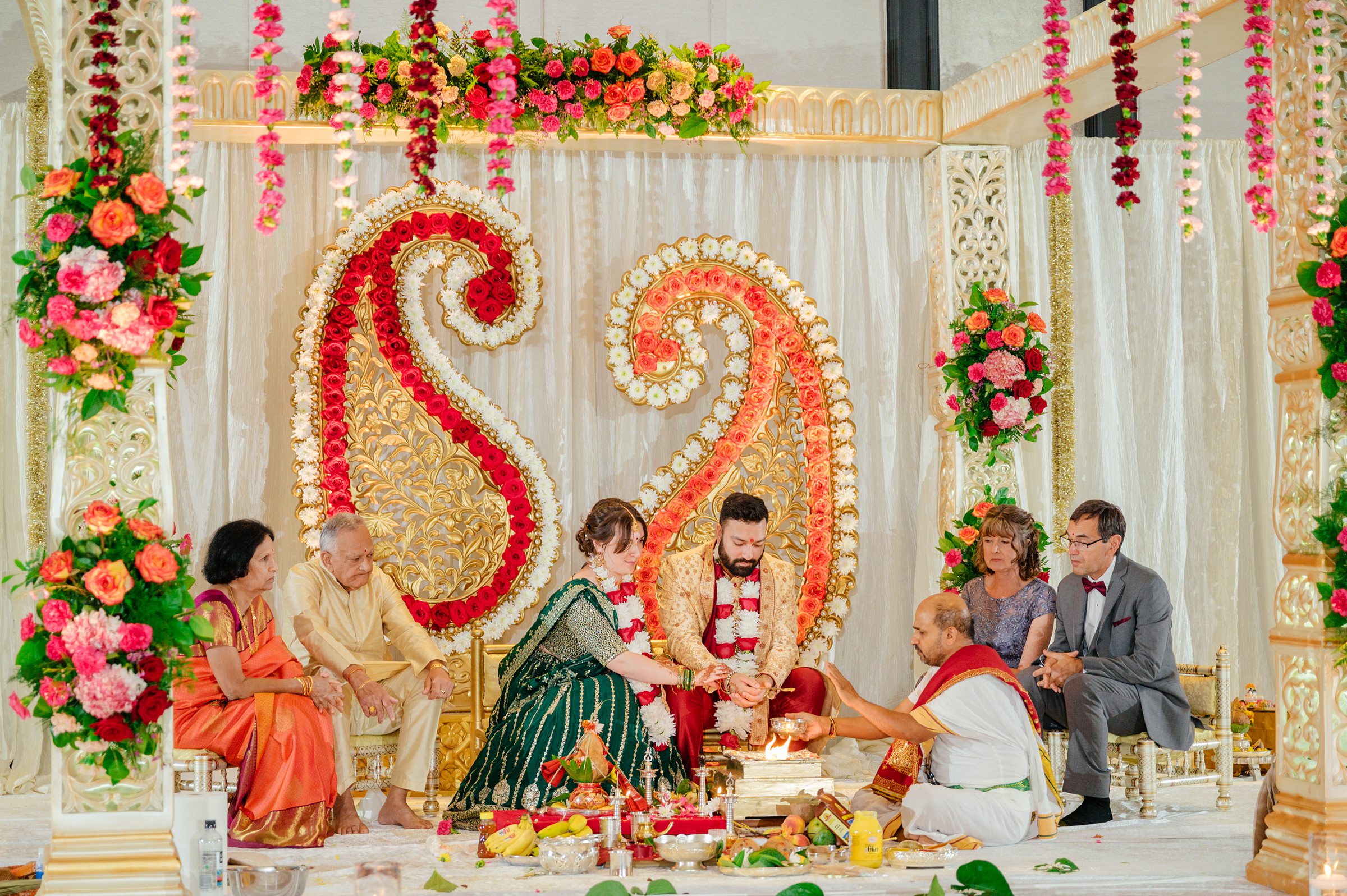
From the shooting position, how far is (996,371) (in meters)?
6.89

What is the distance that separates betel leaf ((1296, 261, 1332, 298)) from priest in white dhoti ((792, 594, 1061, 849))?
173cm

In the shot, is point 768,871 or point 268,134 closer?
point 268,134

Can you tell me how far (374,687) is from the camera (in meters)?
5.79

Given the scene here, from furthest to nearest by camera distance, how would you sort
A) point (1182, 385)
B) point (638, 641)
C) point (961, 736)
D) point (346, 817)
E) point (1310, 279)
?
point (1182, 385) < point (638, 641) < point (346, 817) < point (961, 736) < point (1310, 279)

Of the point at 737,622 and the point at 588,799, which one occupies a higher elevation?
the point at 737,622

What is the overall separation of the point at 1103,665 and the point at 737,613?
68.7 inches

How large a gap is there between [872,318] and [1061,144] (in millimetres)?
2454

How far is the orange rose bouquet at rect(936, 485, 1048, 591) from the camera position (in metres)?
7.00

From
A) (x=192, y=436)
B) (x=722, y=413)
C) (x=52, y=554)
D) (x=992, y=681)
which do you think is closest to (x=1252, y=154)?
(x=992, y=681)

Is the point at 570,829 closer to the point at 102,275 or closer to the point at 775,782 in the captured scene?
the point at 775,782

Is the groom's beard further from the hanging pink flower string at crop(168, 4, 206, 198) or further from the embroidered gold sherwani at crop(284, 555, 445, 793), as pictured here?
the hanging pink flower string at crop(168, 4, 206, 198)

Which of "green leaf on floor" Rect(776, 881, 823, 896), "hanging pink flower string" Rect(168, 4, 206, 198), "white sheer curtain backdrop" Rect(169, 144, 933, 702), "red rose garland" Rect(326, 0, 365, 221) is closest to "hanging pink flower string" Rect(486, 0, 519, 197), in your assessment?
"red rose garland" Rect(326, 0, 365, 221)

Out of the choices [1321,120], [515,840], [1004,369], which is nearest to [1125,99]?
[1321,120]

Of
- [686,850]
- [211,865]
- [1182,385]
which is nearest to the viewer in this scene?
[211,865]
